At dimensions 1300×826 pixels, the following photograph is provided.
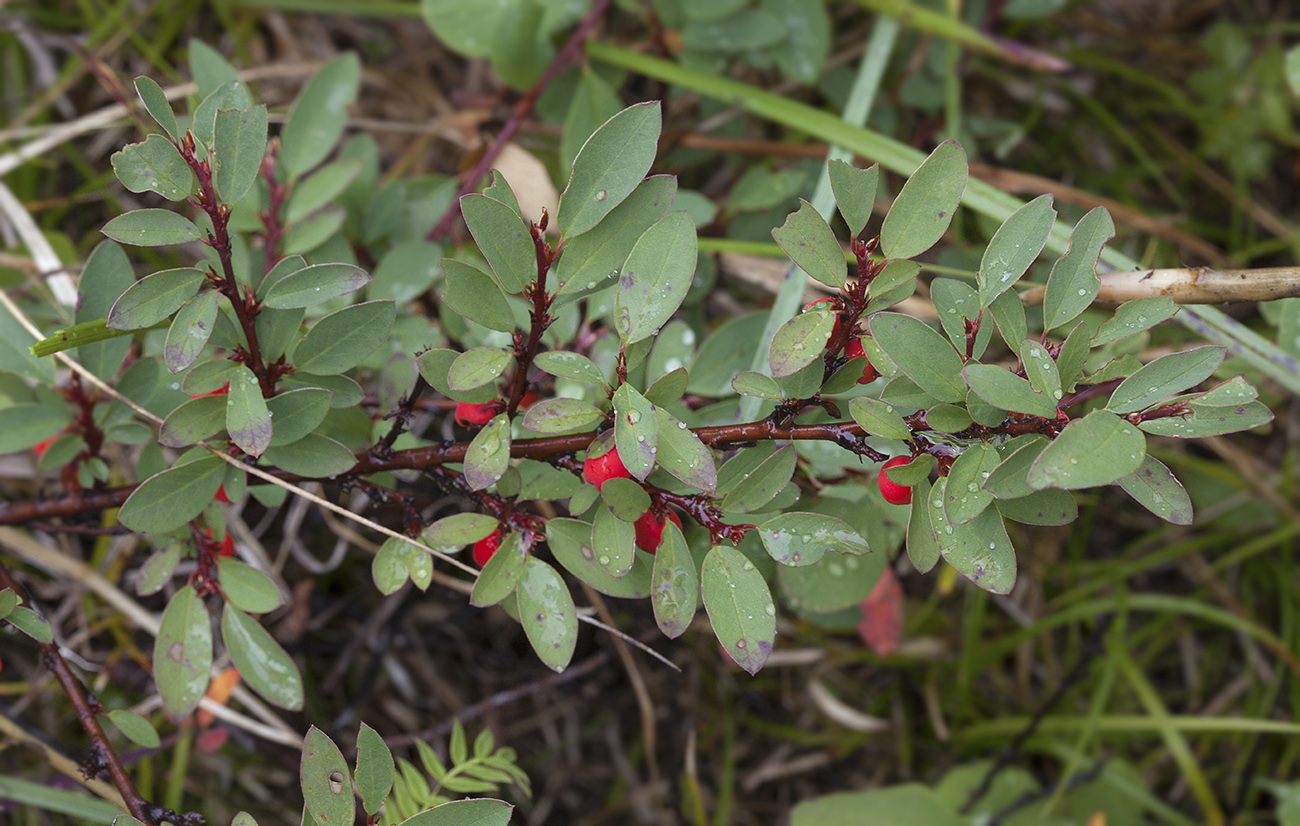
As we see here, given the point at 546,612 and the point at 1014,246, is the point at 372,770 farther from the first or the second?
the point at 1014,246

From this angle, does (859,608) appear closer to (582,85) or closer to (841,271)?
(841,271)

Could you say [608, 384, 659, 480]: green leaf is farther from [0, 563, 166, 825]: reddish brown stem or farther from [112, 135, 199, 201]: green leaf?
[0, 563, 166, 825]: reddish brown stem

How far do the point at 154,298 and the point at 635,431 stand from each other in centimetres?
57

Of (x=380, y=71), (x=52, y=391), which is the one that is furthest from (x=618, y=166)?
(x=380, y=71)

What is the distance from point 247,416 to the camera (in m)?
0.95

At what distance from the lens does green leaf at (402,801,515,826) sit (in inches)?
37.5

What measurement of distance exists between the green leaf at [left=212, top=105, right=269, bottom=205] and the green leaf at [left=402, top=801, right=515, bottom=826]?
2.34 feet

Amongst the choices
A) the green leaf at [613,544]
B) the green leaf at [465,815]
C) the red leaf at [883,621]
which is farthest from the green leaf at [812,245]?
the red leaf at [883,621]

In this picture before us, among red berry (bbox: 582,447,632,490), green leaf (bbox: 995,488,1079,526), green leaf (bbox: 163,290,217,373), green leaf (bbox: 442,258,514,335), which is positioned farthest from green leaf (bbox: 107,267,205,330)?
green leaf (bbox: 995,488,1079,526)

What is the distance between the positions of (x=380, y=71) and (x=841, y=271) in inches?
76.0

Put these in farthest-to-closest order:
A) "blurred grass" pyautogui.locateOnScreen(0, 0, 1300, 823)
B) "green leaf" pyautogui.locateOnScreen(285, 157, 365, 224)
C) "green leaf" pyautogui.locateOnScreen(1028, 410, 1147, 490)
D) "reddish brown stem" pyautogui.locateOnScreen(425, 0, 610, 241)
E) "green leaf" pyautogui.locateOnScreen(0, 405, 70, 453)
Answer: "blurred grass" pyautogui.locateOnScreen(0, 0, 1300, 823) → "reddish brown stem" pyautogui.locateOnScreen(425, 0, 610, 241) → "green leaf" pyautogui.locateOnScreen(285, 157, 365, 224) → "green leaf" pyautogui.locateOnScreen(0, 405, 70, 453) → "green leaf" pyautogui.locateOnScreen(1028, 410, 1147, 490)

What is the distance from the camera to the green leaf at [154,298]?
3.06 ft

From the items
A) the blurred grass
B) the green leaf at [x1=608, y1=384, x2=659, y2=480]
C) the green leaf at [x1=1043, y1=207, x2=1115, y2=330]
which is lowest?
the blurred grass

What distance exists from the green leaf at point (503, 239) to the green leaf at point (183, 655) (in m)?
0.63
